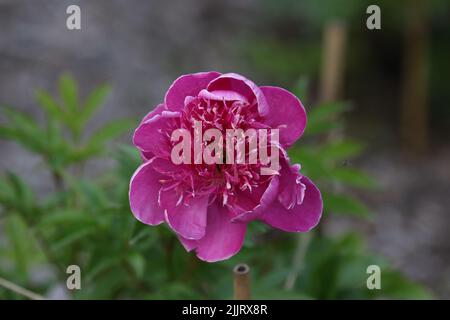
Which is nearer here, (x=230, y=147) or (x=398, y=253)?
(x=230, y=147)

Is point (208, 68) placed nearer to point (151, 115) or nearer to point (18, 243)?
point (18, 243)

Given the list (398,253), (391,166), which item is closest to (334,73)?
(398,253)

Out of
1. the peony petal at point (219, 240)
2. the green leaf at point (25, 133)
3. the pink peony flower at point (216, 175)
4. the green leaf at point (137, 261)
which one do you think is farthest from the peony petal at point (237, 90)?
the green leaf at point (25, 133)

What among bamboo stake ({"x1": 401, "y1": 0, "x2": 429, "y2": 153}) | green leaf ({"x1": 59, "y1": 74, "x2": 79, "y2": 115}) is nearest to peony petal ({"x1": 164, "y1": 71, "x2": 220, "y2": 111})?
green leaf ({"x1": 59, "y1": 74, "x2": 79, "y2": 115})

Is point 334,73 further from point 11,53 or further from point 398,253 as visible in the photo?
point 11,53

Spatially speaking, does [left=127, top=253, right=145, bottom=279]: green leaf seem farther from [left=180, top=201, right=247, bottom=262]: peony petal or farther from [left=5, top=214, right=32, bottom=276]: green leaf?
[left=5, top=214, right=32, bottom=276]: green leaf

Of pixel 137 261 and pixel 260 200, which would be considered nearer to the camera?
pixel 260 200

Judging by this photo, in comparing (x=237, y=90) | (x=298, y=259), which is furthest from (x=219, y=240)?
(x=298, y=259)
